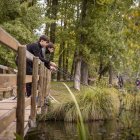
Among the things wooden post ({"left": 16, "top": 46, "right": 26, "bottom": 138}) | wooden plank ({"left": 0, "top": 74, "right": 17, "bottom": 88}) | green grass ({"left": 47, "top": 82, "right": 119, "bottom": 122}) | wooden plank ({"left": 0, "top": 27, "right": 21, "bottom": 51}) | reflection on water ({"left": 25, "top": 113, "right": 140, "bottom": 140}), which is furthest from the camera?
green grass ({"left": 47, "top": 82, "right": 119, "bottom": 122})

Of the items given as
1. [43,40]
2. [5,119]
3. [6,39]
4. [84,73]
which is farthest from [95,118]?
[6,39]

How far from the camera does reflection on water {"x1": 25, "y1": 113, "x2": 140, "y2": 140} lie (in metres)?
16.0

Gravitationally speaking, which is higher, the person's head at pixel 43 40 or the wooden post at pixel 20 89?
the person's head at pixel 43 40

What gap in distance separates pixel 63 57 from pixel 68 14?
1530cm

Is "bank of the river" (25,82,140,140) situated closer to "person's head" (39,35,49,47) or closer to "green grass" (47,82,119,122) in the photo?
"green grass" (47,82,119,122)

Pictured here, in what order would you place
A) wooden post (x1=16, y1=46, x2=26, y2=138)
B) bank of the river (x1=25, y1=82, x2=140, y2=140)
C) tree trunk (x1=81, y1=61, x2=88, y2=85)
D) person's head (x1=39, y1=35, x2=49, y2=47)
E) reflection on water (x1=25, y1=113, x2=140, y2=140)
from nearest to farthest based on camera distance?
wooden post (x1=16, y1=46, x2=26, y2=138)
person's head (x1=39, y1=35, x2=49, y2=47)
reflection on water (x1=25, y1=113, x2=140, y2=140)
bank of the river (x1=25, y1=82, x2=140, y2=140)
tree trunk (x1=81, y1=61, x2=88, y2=85)

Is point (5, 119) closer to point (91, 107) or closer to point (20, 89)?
point (20, 89)

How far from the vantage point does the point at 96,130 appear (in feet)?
57.2

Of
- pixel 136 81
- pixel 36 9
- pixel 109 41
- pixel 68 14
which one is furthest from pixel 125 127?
pixel 68 14

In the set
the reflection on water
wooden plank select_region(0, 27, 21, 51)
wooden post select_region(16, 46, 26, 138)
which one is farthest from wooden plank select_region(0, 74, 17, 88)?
the reflection on water

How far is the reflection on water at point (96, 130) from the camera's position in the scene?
629 inches

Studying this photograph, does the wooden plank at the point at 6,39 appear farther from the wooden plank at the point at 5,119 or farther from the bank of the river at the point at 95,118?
the bank of the river at the point at 95,118

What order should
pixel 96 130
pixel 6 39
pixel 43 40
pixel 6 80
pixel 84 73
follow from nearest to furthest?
pixel 6 39
pixel 6 80
pixel 43 40
pixel 96 130
pixel 84 73

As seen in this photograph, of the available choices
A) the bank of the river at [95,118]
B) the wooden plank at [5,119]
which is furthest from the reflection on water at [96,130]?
the wooden plank at [5,119]
